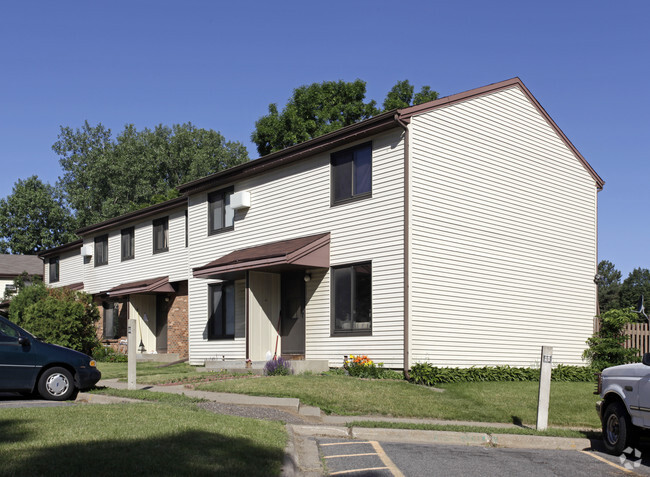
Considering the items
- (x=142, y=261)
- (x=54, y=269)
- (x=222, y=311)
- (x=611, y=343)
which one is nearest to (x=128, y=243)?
(x=142, y=261)

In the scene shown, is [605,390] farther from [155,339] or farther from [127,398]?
[155,339]

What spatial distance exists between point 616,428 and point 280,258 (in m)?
10.3

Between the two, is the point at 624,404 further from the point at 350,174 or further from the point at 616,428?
the point at 350,174

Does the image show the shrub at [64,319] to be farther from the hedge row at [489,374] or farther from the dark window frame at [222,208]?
the hedge row at [489,374]

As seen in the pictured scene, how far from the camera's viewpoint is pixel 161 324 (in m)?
29.2

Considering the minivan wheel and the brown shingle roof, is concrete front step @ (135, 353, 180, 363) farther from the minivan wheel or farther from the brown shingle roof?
the brown shingle roof

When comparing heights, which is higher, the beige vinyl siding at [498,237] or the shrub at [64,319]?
the beige vinyl siding at [498,237]

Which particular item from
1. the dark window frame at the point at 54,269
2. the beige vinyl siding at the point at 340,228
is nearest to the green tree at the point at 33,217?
the dark window frame at the point at 54,269

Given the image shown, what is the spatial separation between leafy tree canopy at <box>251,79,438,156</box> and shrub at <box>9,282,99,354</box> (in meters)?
18.3

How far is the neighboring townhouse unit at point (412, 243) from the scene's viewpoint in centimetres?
1722

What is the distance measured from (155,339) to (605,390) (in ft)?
74.2

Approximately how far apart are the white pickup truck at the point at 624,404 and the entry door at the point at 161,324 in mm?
21320

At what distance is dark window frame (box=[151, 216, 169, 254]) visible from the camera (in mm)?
28719

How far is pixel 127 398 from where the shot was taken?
514 inches
